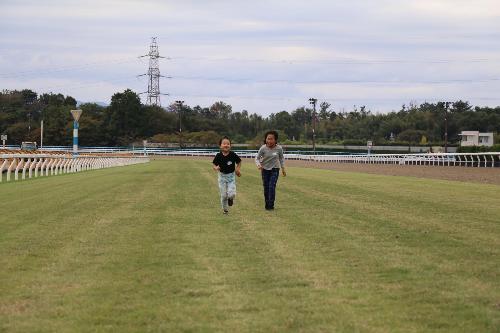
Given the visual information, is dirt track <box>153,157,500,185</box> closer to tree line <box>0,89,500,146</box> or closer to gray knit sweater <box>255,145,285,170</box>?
gray knit sweater <box>255,145,285,170</box>

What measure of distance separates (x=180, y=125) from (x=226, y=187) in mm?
111573

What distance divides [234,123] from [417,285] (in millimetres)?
166585

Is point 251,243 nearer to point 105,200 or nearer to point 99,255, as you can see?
point 99,255

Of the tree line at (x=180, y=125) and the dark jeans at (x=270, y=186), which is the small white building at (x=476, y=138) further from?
the dark jeans at (x=270, y=186)

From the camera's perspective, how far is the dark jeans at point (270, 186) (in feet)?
52.2

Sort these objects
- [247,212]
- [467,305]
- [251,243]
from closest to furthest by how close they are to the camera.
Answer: [467,305]
[251,243]
[247,212]

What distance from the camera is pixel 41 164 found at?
38.2 meters

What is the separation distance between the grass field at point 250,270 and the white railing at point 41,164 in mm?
19094

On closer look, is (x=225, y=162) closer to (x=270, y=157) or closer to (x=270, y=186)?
(x=270, y=186)

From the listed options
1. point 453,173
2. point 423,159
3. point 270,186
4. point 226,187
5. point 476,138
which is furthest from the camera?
point 476,138

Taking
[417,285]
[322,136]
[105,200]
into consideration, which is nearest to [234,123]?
[322,136]

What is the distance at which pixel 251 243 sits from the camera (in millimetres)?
10594

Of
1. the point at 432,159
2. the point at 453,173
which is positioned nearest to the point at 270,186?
the point at 453,173

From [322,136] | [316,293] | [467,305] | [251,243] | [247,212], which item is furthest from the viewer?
[322,136]
